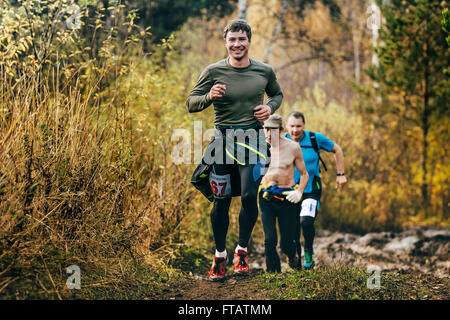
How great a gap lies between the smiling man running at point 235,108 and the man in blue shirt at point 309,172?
888 mm

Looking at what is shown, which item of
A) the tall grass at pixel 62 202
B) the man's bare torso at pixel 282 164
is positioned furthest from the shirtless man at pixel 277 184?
the tall grass at pixel 62 202

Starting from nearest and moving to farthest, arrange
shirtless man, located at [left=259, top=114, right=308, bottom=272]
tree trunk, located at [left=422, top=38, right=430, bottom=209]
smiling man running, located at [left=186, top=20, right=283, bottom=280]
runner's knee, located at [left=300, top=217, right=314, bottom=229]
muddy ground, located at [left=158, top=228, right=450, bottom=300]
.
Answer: smiling man running, located at [left=186, top=20, right=283, bottom=280] → shirtless man, located at [left=259, top=114, right=308, bottom=272] → runner's knee, located at [left=300, top=217, right=314, bottom=229] → muddy ground, located at [left=158, top=228, right=450, bottom=300] → tree trunk, located at [left=422, top=38, right=430, bottom=209]

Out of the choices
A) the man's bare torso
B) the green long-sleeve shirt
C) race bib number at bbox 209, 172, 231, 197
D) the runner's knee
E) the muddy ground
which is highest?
the green long-sleeve shirt

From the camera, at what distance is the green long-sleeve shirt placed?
442cm

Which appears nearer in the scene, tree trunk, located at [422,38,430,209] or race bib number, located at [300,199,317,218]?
race bib number, located at [300,199,317,218]

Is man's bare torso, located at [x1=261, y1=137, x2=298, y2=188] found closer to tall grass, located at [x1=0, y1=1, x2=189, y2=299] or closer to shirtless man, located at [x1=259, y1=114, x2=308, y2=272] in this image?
shirtless man, located at [x1=259, y1=114, x2=308, y2=272]

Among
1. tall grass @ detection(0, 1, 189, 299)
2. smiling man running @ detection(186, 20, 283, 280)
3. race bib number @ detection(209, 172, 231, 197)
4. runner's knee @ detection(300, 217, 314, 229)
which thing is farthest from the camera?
runner's knee @ detection(300, 217, 314, 229)

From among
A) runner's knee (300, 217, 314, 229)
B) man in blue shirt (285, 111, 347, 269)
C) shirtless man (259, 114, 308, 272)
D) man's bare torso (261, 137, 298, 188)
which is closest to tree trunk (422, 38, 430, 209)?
man in blue shirt (285, 111, 347, 269)

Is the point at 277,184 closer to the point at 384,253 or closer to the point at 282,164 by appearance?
the point at 282,164

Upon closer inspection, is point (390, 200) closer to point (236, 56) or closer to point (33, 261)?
point (236, 56)

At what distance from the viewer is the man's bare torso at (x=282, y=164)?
502 cm

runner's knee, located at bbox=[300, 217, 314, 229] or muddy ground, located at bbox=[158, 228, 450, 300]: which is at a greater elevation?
runner's knee, located at bbox=[300, 217, 314, 229]

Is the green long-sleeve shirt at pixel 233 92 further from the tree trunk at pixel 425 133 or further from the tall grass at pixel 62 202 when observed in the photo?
the tree trunk at pixel 425 133

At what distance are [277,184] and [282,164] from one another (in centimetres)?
21
